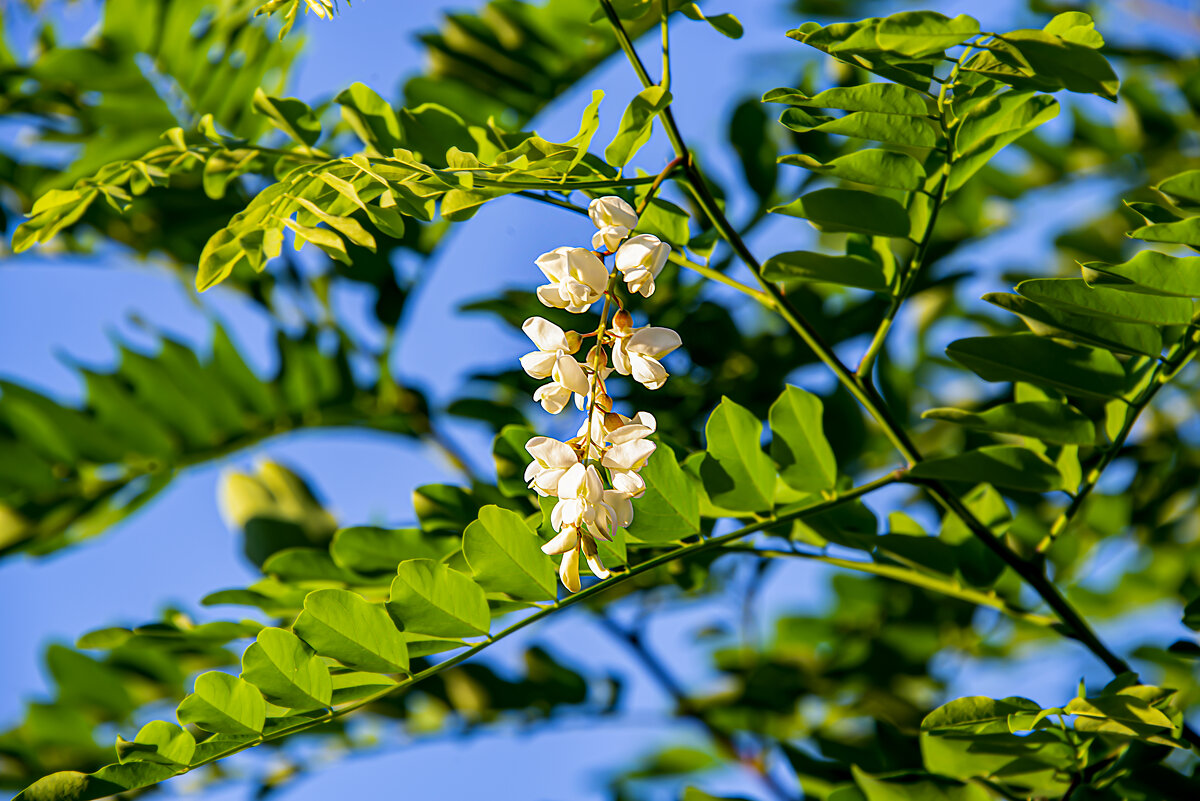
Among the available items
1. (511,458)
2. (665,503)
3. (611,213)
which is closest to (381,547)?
(511,458)

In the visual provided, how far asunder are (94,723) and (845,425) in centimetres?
90

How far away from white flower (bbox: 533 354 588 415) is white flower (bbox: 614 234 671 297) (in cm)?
5

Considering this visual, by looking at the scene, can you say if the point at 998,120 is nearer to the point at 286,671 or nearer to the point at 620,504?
the point at 620,504

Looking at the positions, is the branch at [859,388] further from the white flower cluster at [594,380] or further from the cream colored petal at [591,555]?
the cream colored petal at [591,555]

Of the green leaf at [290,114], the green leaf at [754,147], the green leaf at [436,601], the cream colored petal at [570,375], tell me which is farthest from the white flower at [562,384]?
the green leaf at [754,147]

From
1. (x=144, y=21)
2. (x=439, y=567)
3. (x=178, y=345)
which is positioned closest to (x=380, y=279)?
(x=178, y=345)

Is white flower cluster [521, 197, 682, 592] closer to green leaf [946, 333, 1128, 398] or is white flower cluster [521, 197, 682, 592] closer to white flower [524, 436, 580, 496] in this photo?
white flower [524, 436, 580, 496]

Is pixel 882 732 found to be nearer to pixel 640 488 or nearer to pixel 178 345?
pixel 640 488

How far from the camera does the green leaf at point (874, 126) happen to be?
521mm

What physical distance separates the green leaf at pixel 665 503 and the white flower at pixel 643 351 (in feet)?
0.29

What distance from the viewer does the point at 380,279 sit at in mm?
1185

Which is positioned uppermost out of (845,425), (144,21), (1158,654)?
(144,21)

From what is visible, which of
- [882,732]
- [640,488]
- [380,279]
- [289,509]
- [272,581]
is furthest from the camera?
[380,279]

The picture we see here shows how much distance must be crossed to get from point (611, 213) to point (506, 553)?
0.19 meters
